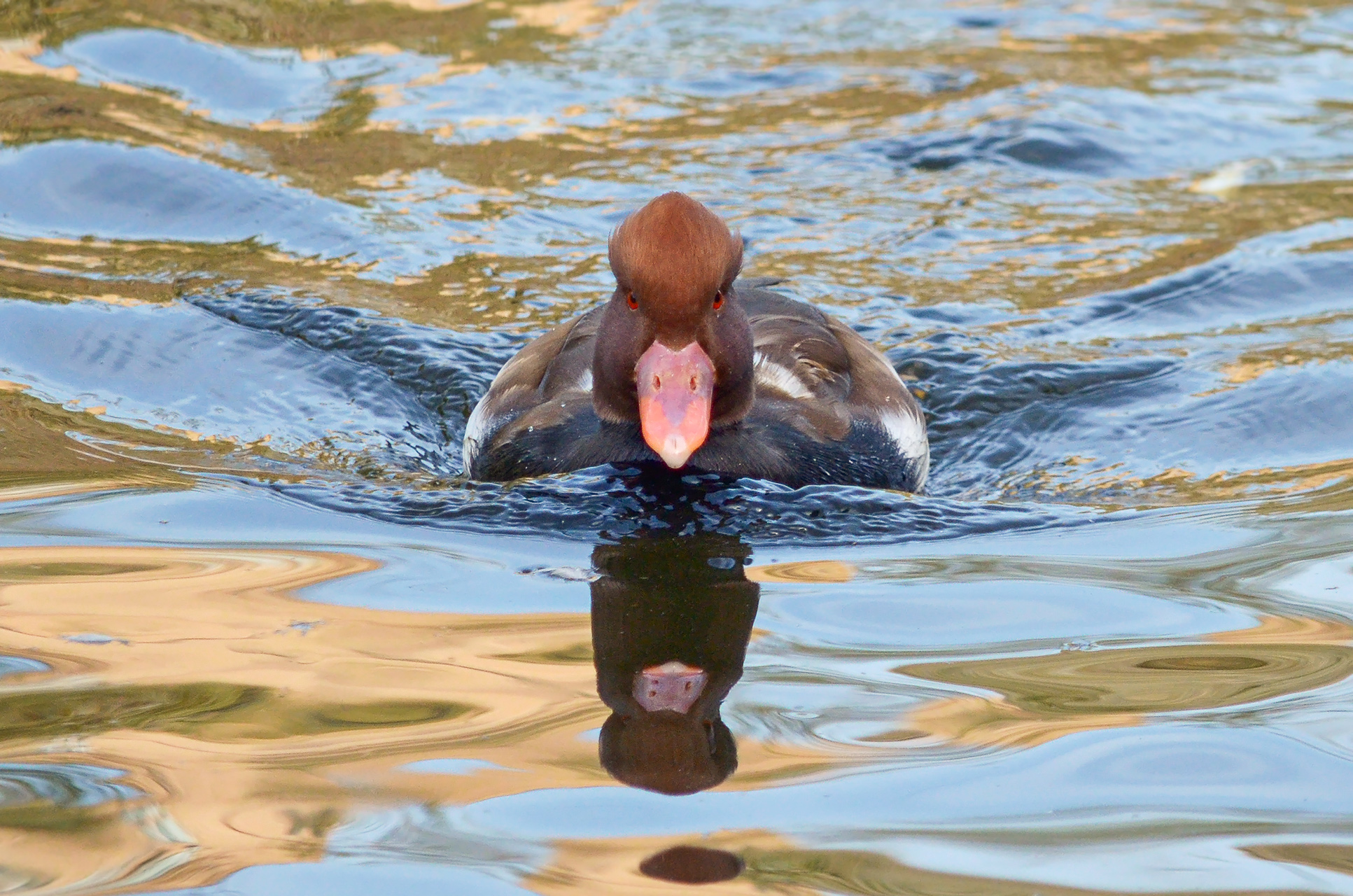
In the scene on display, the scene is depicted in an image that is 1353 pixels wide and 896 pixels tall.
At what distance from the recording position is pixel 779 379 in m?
6.53

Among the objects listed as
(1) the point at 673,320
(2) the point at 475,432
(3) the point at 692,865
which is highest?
(1) the point at 673,320

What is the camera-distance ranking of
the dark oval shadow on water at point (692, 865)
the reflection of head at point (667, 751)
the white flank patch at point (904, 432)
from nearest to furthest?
the dark oval shadow on water at point (692, 865), the reflection of head at point (667, 751), the white flank patch at point (904, 432)

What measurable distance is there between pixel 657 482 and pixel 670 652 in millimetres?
1395

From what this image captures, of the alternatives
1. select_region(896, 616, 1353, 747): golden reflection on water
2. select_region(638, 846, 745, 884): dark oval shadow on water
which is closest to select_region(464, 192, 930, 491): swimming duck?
select_region(896, 616, 1353, 747): golden reflection on water

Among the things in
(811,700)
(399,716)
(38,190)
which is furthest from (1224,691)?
(38,190)

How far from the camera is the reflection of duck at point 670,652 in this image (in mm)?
3803

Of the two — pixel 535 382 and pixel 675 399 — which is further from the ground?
pixel 675 399

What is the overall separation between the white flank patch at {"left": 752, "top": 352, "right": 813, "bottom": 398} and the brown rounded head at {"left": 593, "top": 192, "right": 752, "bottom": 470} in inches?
28.0

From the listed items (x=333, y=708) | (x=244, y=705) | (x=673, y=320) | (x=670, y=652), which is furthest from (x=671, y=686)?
(x=673, y=320)

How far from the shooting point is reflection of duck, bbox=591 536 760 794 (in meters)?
3.80

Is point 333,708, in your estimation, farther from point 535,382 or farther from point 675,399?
point 535,382

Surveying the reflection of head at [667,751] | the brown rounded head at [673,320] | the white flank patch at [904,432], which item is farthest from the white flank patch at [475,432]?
the reflection of head at [667,751]

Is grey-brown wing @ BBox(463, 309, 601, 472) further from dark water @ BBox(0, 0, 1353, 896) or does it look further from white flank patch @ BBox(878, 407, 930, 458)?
white flank patch @ BBox(878, 407, 930, 458)

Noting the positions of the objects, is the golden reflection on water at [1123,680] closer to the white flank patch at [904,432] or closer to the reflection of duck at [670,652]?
the reflection of duck at [670,652]
